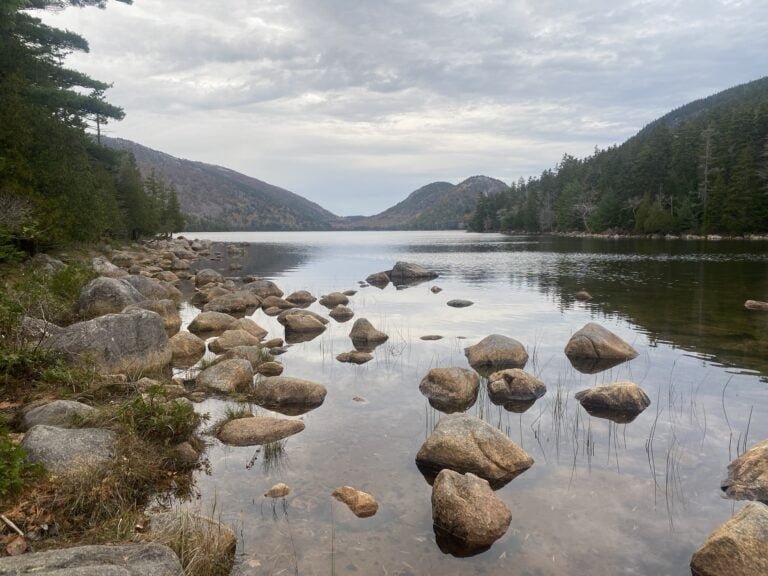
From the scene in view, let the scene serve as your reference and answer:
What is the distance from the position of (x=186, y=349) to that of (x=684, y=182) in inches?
4030

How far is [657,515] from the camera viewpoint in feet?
24.8

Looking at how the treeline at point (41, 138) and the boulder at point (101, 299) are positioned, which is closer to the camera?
the boulder at point (101, 299)

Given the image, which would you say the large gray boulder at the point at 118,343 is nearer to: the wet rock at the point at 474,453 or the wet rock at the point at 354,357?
the wet rock at the point at 354,357

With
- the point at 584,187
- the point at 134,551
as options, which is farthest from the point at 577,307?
the point at 584,187

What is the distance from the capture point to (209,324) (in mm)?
20359

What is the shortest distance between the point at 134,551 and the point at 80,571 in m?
0.71

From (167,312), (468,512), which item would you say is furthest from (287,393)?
(167,312)

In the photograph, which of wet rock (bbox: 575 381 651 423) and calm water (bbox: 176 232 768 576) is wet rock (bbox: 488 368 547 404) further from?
wet rock (bbox: 575 381 651 423)

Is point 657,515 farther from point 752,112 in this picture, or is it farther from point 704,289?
point 752,112

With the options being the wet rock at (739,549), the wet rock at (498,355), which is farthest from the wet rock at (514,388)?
the wet rock at (739,549)

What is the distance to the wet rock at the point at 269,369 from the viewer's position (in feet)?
47.7

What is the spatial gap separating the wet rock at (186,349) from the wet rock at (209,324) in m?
3.63

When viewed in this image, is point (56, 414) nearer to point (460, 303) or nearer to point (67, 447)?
point (67, 447)

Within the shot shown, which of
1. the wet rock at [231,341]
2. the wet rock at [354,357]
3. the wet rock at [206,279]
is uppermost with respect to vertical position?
the wet rock at [206,279]
